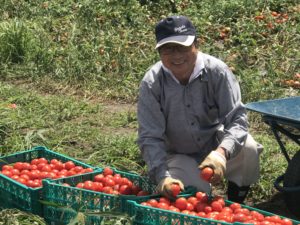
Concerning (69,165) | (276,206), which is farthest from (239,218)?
(276,206)

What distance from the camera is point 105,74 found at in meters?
8.85

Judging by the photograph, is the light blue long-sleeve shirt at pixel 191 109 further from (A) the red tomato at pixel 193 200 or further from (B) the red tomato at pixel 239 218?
(B) the red tomato at pixel 239 218

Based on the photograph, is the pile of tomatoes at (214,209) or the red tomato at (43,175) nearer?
the pile of tomatoes at (214,209)

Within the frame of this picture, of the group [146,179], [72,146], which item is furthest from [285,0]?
[146,179]

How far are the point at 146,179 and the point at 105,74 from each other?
4198 millimetres

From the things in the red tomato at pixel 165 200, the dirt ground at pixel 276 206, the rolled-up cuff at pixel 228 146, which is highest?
the rolled-up cuff at pixel 228 146

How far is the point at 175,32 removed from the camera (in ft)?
15.0

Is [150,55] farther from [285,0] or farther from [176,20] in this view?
[176,20]

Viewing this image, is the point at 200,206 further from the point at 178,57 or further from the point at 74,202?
the point at 178,57

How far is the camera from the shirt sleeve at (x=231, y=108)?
4.76 meters

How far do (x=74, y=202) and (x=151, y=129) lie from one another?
0.71 metres

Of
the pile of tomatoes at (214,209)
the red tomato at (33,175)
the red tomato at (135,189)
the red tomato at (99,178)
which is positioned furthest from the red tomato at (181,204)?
the red tomato at (33,175)

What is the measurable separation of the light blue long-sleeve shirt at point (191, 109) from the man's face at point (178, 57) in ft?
0.44

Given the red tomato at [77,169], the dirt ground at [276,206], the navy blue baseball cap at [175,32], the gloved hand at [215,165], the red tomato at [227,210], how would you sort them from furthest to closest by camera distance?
the dirt ground at [276,206] < the red tomato at [77,169] < the navy blue baseball cap at [175,32] < the gloved hand at [215,165] < the red tomato at [227,210]
